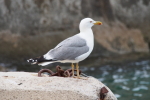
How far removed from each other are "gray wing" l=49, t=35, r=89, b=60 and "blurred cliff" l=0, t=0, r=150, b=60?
4.92 metres

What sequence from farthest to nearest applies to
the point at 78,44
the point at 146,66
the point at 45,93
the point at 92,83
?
1. the point at 146,66
2. the point at 78,44
3. the point at 92,83
4. the point at 45,93

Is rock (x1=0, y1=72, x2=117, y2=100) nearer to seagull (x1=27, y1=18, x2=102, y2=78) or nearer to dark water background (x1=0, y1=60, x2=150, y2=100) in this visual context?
seagull (x1=27, y1=18, x2=102, y2=78)

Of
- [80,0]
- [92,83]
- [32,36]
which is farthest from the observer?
[80,0]

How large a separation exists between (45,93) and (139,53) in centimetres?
643

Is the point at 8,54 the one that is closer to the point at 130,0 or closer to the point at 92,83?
the point at 130,0

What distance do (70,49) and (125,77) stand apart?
13.3ft

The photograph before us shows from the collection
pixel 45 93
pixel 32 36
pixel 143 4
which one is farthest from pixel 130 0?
pixel 45 93

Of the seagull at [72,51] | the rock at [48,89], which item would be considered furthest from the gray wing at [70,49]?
the rock at [48,89]

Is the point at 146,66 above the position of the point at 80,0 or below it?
below

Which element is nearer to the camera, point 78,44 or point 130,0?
point 78,44

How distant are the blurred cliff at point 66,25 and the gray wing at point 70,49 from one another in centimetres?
492

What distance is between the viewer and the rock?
275cm

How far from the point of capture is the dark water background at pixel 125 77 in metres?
6.03

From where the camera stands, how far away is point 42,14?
8.88 metres
